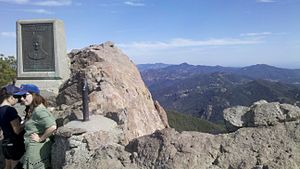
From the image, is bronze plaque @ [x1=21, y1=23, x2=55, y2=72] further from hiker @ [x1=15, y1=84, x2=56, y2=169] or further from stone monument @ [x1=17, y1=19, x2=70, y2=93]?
hiker @ [x1=15, y1=84, x2=56, y2=169]

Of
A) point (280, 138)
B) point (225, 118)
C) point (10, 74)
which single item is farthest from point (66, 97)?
point (10, 74)

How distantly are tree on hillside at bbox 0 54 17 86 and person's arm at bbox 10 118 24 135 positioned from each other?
21.9m

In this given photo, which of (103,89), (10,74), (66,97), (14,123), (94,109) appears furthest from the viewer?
(10,74)

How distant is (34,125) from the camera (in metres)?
6.62

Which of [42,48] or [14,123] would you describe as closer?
[14,123]

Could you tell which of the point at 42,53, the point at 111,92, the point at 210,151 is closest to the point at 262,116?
the point at 210,151

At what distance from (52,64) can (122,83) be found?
7.66 feet

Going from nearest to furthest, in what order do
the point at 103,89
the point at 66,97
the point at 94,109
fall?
the point at 94,109, the point at 103,89, the point at 66,97

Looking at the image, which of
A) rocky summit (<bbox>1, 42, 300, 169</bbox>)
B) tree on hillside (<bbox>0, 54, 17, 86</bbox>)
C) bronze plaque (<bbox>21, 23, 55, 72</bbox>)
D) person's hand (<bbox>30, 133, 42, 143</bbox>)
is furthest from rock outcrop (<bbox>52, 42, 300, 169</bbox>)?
tree on hillside (<bbox>0, 54, 17, 86</bbox>)

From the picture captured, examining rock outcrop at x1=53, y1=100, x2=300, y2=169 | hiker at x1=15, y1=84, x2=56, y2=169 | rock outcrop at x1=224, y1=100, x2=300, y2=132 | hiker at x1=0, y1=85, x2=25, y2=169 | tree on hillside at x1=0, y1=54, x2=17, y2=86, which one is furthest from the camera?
tree on hillside at x1=0, y1=54, x2=17, y2=86

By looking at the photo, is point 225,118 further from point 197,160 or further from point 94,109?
point 94,109

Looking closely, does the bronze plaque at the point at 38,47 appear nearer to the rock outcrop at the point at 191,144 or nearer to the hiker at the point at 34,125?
the rock outcrop at the point at 191,144

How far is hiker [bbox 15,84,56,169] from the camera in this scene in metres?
6.59

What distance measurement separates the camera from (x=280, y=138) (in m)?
5.95
